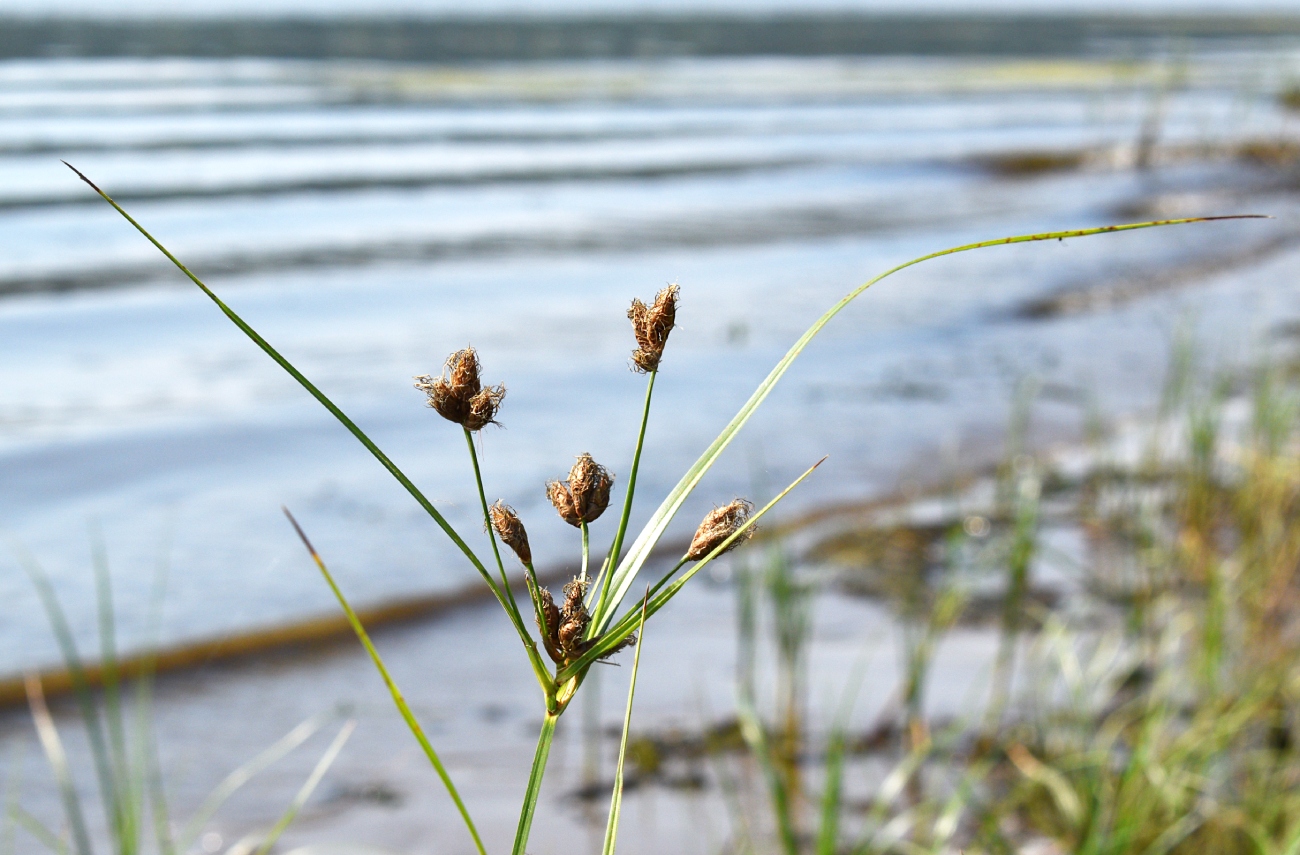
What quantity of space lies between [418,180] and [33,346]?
285 inches

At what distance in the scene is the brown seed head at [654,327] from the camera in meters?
0.50

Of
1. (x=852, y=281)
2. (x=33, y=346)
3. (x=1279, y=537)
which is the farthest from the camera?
(x=852, y=281)

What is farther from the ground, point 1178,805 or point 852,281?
point 852,281

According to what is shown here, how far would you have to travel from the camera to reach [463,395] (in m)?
0.50

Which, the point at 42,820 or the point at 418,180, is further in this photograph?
the point at 418,180

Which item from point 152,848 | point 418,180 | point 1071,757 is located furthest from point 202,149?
point 1071,757

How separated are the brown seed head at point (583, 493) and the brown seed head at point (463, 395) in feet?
0.14

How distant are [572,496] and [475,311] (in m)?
8.05

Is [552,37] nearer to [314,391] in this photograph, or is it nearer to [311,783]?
[311,783]

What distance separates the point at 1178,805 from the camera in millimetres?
2033

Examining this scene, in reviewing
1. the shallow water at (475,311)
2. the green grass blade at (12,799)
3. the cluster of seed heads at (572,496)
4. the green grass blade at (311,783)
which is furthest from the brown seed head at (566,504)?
the green grass blade at (12,799)

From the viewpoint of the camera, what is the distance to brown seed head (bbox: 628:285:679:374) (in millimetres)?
495

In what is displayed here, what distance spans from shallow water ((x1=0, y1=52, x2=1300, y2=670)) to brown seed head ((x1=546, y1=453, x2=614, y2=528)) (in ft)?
0.61

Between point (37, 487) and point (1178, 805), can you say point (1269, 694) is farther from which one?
point (37, 487)
